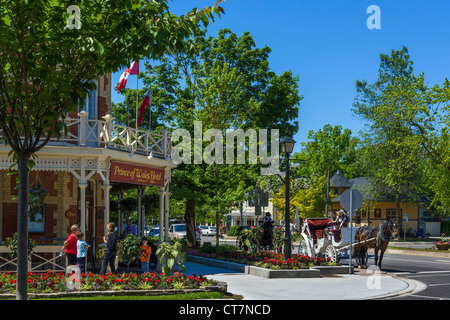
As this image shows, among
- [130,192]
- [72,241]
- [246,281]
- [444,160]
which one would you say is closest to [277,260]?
[246,281]

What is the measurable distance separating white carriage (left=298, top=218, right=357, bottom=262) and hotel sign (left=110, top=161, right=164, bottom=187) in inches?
279

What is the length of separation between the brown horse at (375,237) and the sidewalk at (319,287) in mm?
1574

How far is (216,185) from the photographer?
29.1 metres

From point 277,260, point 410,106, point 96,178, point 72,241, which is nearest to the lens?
point 72,241

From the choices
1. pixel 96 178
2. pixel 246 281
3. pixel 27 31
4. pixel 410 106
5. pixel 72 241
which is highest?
pixel 410 106

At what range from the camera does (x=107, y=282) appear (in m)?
13.9

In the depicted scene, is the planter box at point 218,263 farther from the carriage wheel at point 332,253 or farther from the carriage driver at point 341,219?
the carriage driver at point 341,219

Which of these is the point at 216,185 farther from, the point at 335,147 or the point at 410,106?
the point at 335,147

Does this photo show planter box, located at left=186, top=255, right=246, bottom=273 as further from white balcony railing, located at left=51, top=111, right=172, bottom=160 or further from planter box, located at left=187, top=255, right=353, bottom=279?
white balcony railing, located at left=51, top=111, right=172, bottom=160

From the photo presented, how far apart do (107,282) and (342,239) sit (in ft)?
37.2

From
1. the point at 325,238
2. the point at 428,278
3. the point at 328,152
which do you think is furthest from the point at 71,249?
the point at 328,152

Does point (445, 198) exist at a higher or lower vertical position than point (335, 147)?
lower

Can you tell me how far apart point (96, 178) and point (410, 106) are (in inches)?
1212

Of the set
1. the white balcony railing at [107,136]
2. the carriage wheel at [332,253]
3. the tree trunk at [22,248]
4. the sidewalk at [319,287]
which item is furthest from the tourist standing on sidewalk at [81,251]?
the carriage wheel at [332,253]
